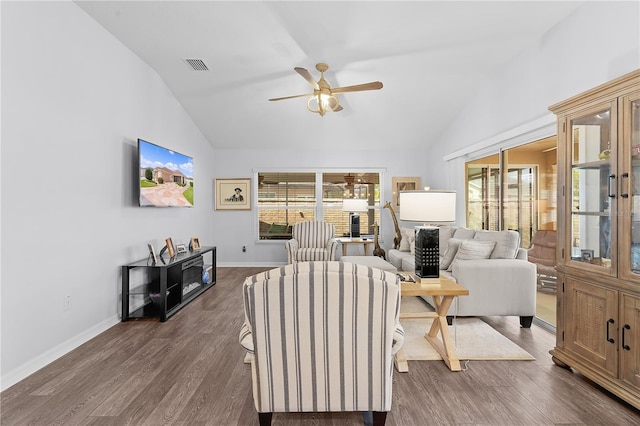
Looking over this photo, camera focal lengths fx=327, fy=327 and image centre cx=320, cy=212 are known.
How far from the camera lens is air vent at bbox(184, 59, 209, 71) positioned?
13.1 feet

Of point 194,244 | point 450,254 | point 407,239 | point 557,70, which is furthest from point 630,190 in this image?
point 194,244

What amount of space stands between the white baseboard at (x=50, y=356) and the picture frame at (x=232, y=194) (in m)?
3.41

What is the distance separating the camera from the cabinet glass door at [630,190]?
6.32ft

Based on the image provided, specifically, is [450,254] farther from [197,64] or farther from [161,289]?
[197,64]

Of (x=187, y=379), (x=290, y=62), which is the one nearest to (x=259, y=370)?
(x=187, y=379)

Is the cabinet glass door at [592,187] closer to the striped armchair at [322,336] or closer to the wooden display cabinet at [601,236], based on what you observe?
the wooden display cabinet at [601,236]

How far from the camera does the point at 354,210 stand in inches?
237

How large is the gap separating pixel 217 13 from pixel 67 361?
330 centimetres

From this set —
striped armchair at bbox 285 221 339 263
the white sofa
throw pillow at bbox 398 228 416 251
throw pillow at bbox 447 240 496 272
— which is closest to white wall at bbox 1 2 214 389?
striped armchair at bbox 285 221 339 263

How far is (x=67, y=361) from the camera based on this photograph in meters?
2.55

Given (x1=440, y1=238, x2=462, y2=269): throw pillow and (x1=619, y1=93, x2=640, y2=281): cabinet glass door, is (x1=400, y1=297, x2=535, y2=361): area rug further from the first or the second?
(x1=619, y1=93, x2=640, y2=281): cabinet glass door

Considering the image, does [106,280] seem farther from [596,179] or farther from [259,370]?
[596,179]

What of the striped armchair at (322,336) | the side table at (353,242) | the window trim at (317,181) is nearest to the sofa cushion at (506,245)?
the striped armchair at (322,336)

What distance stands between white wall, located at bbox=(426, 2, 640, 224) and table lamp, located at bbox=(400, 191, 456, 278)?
67.4 inches
